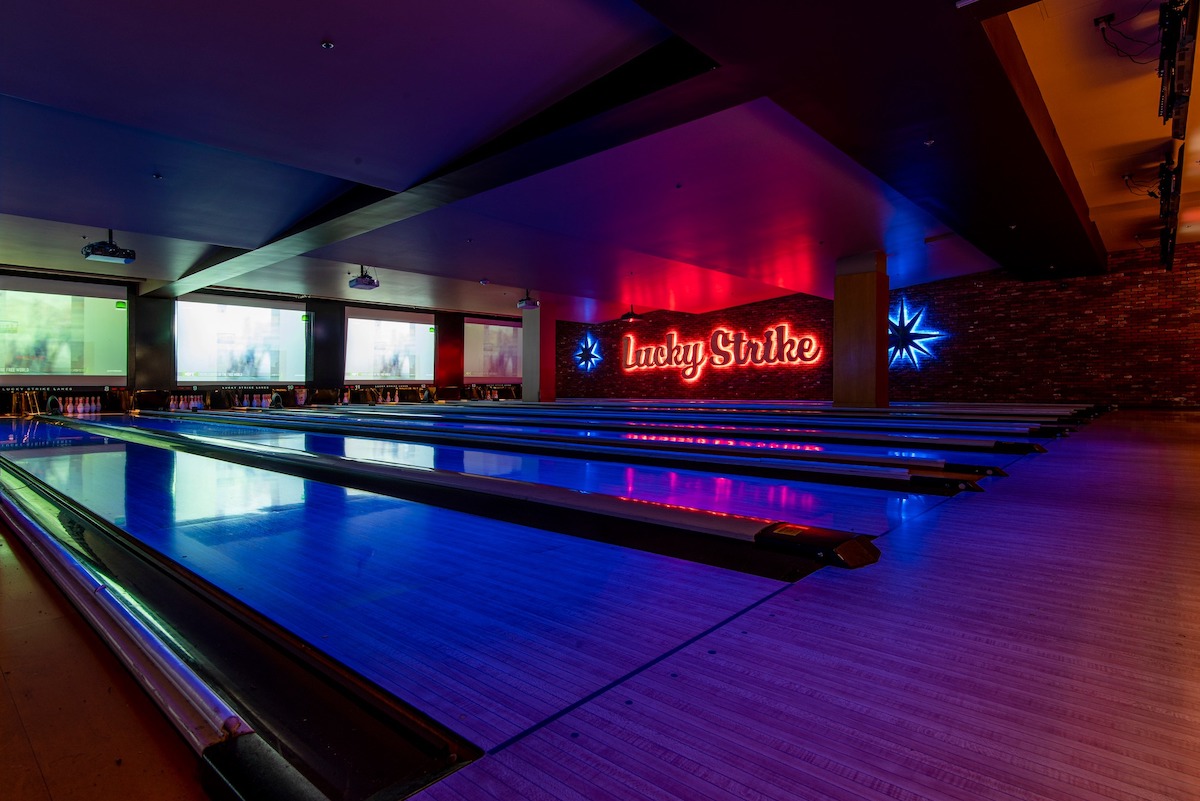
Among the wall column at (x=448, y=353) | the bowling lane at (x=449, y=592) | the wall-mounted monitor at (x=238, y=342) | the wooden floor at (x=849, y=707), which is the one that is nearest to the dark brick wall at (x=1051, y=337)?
the wall column at (x=448, y=353)

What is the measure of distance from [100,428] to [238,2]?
694 centimetres

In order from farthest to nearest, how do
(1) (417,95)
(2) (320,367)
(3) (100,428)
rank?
(2) (320,367), (3) (100,428), (1) (417,95)

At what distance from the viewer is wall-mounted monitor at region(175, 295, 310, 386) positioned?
13.3 metres

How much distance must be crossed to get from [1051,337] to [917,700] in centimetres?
1279

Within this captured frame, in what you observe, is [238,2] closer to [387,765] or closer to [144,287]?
[387,765]

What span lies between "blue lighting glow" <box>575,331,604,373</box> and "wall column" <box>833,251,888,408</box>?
358 inches

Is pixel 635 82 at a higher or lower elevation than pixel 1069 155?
lower

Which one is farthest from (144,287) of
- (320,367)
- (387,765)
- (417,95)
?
(387,765)

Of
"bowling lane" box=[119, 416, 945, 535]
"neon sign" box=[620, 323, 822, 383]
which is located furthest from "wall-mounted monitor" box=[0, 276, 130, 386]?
"neon sign" box=[620, 323, 822, 383]

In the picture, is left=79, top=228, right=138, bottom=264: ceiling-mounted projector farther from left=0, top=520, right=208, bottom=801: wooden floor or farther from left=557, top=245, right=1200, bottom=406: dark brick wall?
left=557, top=245, right=1200, bottom=406: dark brick wall

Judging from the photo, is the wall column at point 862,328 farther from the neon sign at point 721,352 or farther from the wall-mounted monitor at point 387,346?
the wall-mounted monitor at point 387,346

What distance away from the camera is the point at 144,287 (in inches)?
483

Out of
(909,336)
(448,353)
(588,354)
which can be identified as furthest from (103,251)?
(909,336)

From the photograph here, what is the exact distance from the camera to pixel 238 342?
13969mm
